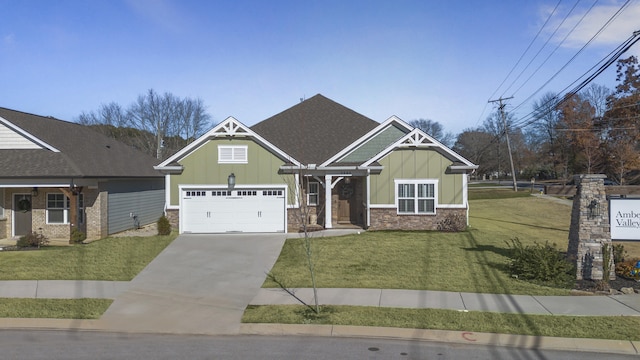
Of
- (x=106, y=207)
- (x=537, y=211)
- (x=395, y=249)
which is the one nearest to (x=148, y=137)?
(x=106, y=207)

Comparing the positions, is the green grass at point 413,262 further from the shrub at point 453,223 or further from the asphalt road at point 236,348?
the asphalt road at point 236,348

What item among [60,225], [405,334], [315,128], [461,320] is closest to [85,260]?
[60,225]

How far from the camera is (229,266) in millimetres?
14109

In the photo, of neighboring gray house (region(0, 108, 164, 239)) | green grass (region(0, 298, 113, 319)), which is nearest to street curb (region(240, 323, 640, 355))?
green grass (region(0, 298, 113, 319))

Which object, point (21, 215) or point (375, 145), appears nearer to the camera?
point (21, 215)

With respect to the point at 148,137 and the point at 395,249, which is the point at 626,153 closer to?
the point at 395,249

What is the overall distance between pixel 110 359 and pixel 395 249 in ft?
34.4

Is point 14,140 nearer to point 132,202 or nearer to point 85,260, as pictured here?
point 132,202

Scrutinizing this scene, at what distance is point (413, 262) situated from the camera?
45.4ft

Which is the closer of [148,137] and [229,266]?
[229,266]

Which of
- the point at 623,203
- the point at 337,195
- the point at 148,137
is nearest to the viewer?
the point at 623,203

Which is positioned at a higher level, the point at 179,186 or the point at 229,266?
the point at 179,186

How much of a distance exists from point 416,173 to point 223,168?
8.63 m

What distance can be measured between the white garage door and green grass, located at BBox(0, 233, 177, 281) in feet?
8.54
